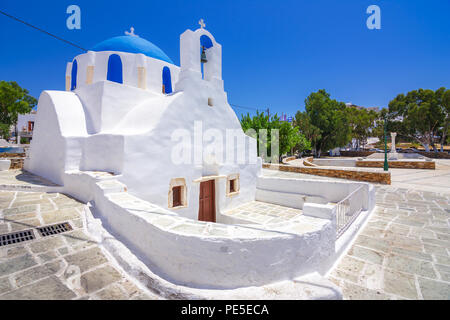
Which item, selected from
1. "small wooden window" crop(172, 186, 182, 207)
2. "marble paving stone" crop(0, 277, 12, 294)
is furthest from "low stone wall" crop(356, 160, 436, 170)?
"marble paving stone" crop(0, 277, 12, 294)

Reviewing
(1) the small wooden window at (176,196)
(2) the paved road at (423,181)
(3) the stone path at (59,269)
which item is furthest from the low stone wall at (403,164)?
(3) the stone path at (59,269)

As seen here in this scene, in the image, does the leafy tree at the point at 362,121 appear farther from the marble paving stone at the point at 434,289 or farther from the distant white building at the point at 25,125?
the distant white building at the point at 25,125

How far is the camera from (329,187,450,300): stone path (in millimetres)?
2725

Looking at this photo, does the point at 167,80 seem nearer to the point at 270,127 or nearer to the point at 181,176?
the point at 181,176

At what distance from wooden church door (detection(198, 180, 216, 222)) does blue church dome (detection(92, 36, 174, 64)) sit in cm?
667

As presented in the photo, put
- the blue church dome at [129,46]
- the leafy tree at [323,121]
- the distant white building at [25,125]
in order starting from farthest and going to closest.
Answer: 1. the distant white building at [25,125]
2. the leafy tree at [323,121]
3. the blue church dome at [129,46]

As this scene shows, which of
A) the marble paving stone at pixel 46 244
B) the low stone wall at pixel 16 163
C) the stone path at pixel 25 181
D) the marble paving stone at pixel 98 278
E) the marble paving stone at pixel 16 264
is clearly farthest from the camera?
the low stone wall at pixel 16 163

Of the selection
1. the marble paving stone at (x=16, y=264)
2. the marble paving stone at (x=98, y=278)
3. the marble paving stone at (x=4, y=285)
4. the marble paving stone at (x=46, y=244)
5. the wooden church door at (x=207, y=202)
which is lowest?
the wooden church door at (x=207, y=202)

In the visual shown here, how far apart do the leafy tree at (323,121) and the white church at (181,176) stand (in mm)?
22698

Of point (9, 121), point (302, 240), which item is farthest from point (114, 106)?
point (9, 121)

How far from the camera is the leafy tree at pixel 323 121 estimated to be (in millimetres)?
29234

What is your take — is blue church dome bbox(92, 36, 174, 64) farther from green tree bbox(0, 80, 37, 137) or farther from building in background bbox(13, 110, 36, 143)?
building in background bbox(13, 110, 36, 143)
